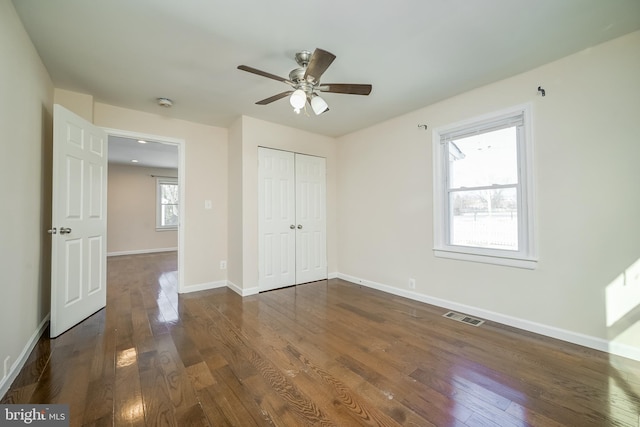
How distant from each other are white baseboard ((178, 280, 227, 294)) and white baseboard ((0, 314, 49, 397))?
4.62 ft

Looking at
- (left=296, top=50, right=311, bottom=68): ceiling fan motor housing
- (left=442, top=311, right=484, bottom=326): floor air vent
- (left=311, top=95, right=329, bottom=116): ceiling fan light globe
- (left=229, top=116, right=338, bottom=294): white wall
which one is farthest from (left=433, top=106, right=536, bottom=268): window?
(left=229, top=116, right=338, bottom=294): white wall

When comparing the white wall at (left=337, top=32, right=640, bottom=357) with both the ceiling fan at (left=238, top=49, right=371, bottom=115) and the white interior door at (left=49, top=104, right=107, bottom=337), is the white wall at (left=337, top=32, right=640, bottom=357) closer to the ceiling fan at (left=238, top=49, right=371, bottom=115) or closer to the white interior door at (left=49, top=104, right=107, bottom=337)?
the ceiling fan at (left=238, top=49, right=371, bottom=115)

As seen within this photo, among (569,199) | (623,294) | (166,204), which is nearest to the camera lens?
(623,294)

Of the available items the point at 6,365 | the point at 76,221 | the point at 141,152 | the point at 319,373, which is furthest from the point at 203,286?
the point at 141,152

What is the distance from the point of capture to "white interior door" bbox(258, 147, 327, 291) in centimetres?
383

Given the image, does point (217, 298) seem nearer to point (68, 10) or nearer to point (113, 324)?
point (113, 324)

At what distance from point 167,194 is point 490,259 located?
8.31 meters

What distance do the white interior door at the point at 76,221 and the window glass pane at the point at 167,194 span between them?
5144mm

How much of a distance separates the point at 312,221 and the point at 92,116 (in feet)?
10.3

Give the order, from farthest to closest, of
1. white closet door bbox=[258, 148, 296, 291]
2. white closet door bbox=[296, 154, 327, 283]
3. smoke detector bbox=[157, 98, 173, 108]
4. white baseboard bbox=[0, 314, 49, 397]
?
white closet door bbox=[296, 154, 327, 283]
white closet door bbox=[258, 148, 296, 291]
smoke detector bbox=[157, 98, 173, 108]
white baseboard bbox=[0, 314, 49, 397]

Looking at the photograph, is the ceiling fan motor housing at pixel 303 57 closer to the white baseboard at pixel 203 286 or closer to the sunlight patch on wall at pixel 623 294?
the sunlight patch on wall at pixel 623 294

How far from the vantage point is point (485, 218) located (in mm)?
2883

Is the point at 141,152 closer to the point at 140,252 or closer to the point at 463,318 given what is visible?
the point at 140,252

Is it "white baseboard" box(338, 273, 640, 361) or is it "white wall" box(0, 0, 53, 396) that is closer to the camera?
"white wall" box(0, 0, 53, 396)
